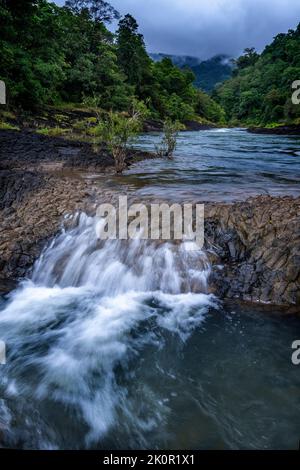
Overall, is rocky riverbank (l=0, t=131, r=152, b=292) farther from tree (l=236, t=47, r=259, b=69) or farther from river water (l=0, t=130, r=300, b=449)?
tree (l=236, t=47, r=259, b=69)

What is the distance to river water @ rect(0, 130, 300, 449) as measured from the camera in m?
2.65

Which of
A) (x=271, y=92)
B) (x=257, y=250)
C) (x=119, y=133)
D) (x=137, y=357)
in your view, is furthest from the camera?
(x=271, y=92)

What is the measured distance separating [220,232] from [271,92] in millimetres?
59610

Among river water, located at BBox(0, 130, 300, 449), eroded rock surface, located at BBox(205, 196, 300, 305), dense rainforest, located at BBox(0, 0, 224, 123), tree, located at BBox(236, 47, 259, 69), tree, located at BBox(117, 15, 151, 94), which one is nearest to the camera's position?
river water, located at BBox(0, 130, 300, 449)

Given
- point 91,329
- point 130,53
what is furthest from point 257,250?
point 130,53

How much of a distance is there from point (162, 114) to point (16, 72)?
109ft

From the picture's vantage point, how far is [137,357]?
3.57m

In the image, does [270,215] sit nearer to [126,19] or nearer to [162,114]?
[162,114]

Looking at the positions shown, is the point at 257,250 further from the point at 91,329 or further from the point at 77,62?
the point at 77,62

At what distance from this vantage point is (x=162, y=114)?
2020 inches

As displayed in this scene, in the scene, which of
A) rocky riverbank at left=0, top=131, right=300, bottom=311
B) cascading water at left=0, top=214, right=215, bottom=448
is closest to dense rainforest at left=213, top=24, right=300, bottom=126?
rocky riverbank at left=0, top=131, right=300, bottom=311

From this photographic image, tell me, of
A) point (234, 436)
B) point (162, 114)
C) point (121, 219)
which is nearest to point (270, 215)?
point (121, 219)

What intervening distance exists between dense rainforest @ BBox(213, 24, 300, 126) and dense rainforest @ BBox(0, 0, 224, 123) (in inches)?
427

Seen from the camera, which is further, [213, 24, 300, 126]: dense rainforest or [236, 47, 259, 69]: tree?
[236, 47, 259, 69]: tree
